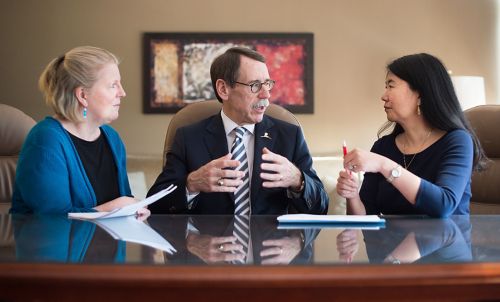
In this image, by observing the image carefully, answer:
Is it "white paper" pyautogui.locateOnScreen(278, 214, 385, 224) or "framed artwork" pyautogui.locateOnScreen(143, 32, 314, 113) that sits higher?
"framed artwork" pyautogui.locateOnScreen(143, 32, 314, 113)

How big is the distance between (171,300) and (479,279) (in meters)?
0.53

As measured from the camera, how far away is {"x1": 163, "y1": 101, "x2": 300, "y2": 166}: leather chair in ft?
8.84

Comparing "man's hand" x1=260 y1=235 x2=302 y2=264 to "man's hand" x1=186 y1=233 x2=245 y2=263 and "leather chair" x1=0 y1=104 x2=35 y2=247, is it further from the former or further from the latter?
"leather chair" x1=0 y1=104 x2=35 y2=247

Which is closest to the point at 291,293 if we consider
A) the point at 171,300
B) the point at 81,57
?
the point at 171,300

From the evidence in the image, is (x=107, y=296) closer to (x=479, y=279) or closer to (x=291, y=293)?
(x=291, y=293)

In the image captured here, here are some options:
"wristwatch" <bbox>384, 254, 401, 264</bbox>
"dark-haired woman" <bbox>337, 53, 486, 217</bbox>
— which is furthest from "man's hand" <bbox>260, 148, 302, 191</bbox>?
"wristwatch" <bbox>384, 254, 401, 264</bbox>

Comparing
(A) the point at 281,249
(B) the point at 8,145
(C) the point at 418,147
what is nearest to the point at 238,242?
(A) the point at 281,249

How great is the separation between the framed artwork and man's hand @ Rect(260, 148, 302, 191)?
3.78 metres

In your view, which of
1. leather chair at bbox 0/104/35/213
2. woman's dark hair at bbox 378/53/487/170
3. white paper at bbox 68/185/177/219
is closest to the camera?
white paper at bbox 68/185/177/219

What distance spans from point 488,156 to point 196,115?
4.28 ft

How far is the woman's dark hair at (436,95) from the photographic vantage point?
2.29m

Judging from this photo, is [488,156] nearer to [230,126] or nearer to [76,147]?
[230,126]

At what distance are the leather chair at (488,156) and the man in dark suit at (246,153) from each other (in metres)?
0.90

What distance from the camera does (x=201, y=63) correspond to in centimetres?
596
